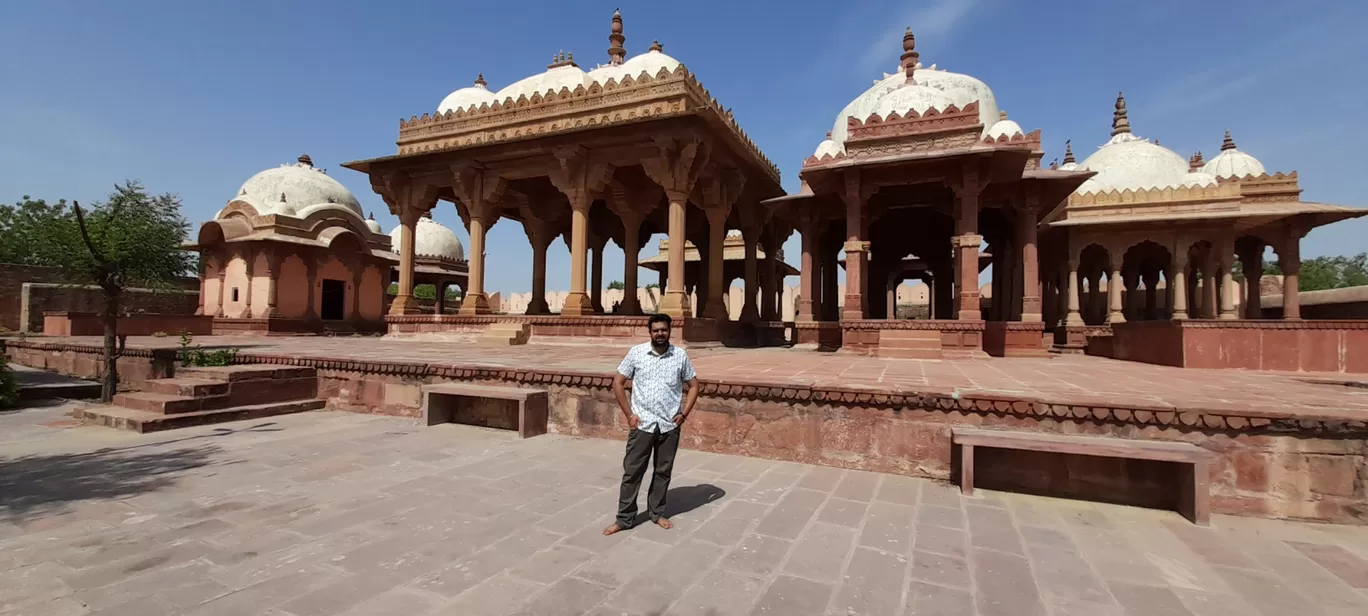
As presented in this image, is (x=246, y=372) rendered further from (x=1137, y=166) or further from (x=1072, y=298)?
(x=1137, y=166)

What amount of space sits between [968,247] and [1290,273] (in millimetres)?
12389

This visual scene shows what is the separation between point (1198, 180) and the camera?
1750cm

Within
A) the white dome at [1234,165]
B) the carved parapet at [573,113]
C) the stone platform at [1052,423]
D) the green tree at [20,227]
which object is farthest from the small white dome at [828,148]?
the green tree at [20,227]

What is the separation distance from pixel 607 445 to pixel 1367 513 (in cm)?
564

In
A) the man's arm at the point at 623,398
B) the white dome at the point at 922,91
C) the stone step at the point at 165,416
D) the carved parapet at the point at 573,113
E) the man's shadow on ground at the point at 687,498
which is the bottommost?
the man's shadow on ground at the point at 687,498

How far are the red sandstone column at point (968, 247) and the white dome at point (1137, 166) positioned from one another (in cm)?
1006

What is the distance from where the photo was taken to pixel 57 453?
531cm

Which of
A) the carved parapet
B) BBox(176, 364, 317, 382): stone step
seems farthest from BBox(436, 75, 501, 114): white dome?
BBox(176, 364, 317, 382): stone step

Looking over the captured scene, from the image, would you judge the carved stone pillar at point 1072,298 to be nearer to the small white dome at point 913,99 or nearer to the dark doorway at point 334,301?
the small white dome at point 913,99

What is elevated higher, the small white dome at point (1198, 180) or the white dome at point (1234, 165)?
the white dome at point (1234, 165)

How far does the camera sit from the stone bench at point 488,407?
6008 mm

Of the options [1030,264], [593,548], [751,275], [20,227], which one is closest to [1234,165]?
[1030,264]

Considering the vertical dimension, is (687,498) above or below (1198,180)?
below

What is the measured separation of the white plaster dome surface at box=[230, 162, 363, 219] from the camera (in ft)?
70.9
